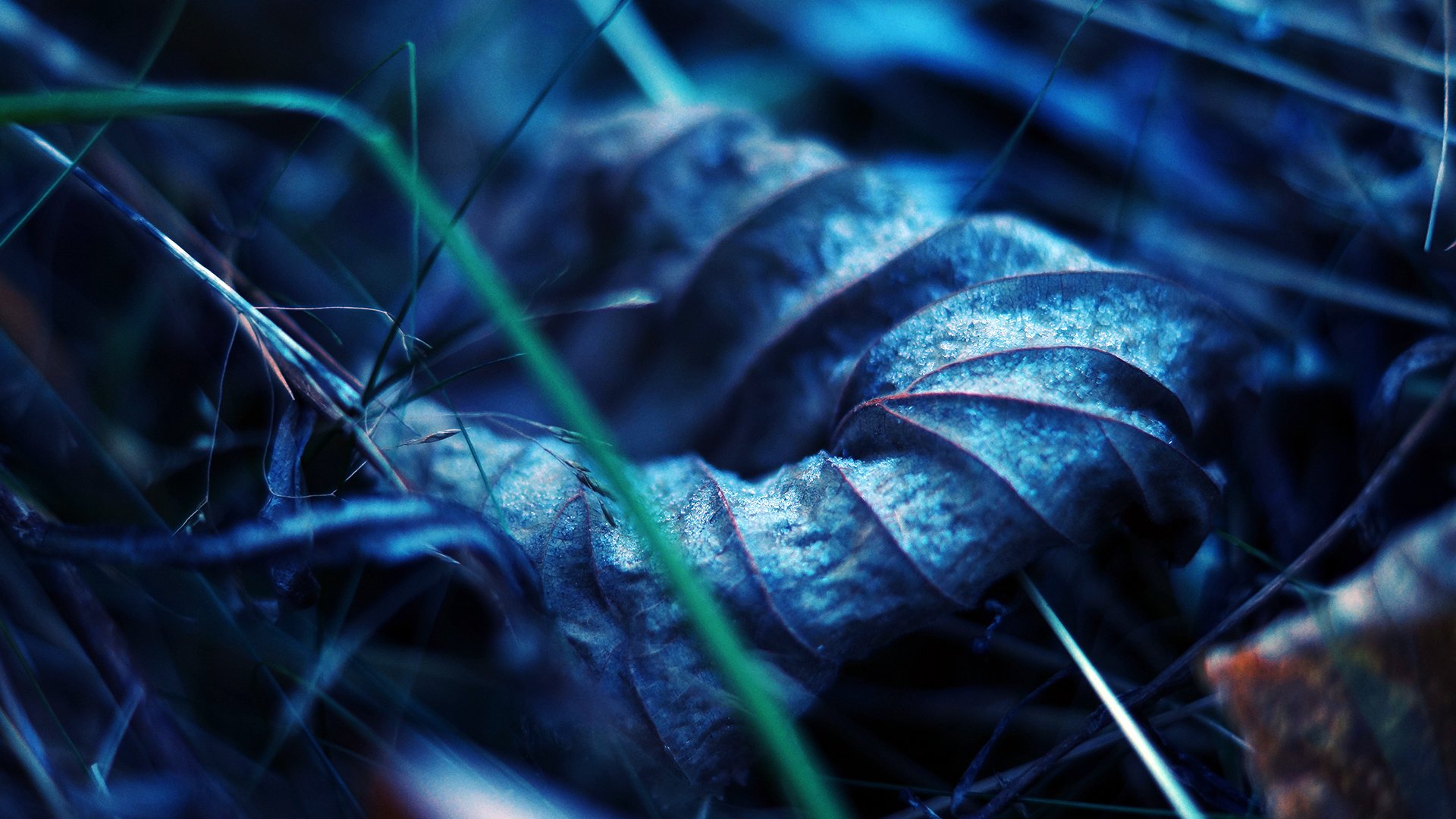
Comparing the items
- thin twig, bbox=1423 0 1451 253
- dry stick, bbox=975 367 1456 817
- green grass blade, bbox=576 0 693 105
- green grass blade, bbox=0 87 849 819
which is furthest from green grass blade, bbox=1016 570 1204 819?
green grass blade, bbox=576 0 693 105

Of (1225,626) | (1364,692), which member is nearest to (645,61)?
(1225,626)

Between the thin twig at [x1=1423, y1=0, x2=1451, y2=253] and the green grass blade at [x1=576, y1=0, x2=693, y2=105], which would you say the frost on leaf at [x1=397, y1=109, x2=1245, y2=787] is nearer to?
the thin twig at [x1=1423, y1=0, x2=1451, y2=253]

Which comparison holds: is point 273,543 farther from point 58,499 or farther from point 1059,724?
point 1059,724

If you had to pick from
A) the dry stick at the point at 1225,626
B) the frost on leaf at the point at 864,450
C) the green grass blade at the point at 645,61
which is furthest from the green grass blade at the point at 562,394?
the green grass blade at the point at 645,61

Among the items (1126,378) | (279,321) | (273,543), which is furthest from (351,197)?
(1126,378)

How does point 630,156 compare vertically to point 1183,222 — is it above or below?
above

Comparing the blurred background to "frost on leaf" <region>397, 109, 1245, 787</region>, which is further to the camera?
the blurred background

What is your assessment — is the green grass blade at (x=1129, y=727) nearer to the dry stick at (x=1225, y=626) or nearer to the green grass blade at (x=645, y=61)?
the dry stick at (x=1225, y=626)
